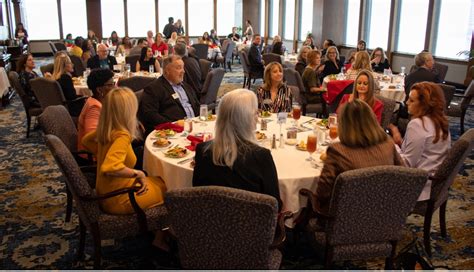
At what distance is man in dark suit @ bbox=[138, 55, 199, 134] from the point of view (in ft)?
14.5

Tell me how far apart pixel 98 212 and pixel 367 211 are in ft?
5.09

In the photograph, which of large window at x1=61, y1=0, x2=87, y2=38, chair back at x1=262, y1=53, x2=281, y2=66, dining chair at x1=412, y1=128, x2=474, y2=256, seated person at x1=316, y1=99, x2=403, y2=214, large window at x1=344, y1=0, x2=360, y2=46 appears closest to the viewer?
seated person at x1=316, y1=99, x2=403, y2=214

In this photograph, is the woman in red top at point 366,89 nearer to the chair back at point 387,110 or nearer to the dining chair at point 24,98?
the chair back at point 387,110

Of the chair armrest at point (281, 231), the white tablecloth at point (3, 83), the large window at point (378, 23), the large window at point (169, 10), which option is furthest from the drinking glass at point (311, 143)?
the large window at point (169, 10)

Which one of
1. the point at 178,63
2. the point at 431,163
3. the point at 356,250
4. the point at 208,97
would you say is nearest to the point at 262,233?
the point at 356,250

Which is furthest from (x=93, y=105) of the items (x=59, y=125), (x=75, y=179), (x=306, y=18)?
(x=306, y=18)

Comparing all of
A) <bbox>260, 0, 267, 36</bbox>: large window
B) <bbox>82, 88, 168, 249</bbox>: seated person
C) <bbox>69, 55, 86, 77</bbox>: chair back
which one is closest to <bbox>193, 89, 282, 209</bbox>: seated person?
<bbox>82, 88, 168, 249</bbox>: seated person

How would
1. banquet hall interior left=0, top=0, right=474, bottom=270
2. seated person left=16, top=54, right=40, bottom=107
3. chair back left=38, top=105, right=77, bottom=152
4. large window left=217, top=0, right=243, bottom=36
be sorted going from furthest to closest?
1. large window left=217, top=0, right=243, bottom=36
2. seated person left=16, top=54, right=40, bottom=107
3. chair back left=38, top=105, right=77, bottom=152
4. banquet hall interior left=0, top=0, right=474, bottom=270

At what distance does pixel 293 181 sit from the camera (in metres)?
2.77

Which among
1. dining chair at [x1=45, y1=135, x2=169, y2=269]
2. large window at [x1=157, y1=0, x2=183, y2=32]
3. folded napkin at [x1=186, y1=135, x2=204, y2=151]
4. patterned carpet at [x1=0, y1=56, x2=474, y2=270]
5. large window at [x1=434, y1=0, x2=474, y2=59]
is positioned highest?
large window at [x1=157, y1=0, x2=183, y2=32]

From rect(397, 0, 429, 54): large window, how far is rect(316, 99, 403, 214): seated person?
9.54 metres

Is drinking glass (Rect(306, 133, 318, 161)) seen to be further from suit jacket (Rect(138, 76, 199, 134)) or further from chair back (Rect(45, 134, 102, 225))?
suit jacket (Rect(138, 76, 199, 134))

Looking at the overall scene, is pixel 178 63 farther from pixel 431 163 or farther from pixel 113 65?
pixel 113 65

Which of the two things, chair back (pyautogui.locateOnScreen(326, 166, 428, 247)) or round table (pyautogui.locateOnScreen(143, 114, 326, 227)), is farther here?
round table (pyautogui.locateOnScreen(143, 114, 326, 227))
